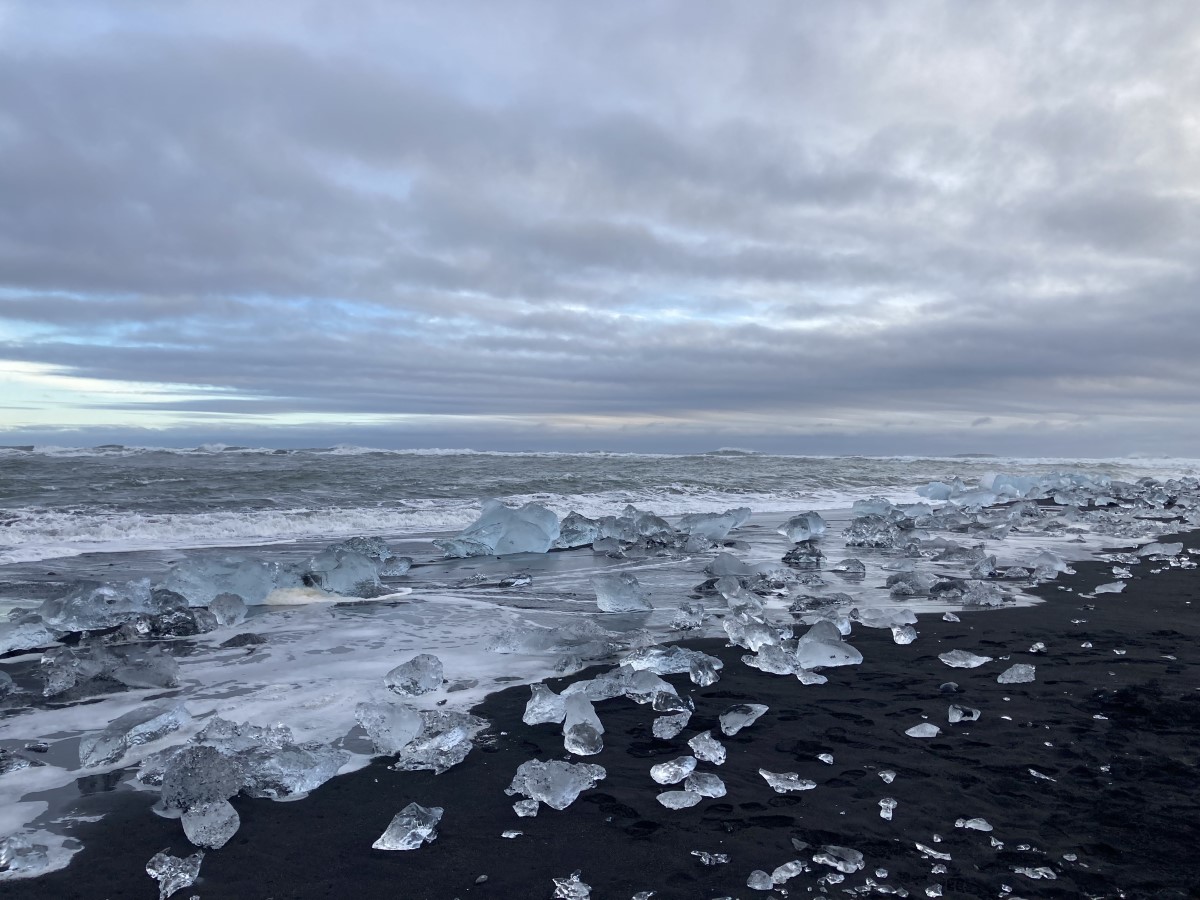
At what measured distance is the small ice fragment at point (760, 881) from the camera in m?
2.05

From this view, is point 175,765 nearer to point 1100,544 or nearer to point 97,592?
point 97,592

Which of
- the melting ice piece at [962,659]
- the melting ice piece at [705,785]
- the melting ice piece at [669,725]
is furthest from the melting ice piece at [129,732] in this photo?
the melting ice piece at [962,659]

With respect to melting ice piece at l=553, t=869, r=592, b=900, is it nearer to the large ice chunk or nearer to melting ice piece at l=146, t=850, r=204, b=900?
melting ice piece at l=146, t=850, r=204, b=900

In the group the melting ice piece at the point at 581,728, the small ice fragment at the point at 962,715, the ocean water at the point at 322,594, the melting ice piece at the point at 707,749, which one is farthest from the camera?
the ocean water at the point at 322,594

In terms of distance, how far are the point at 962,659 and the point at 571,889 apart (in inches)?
118

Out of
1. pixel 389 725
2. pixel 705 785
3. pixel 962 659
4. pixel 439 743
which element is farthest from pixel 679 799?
pixel 962 659

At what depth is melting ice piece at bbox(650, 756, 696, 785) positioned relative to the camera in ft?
8.96

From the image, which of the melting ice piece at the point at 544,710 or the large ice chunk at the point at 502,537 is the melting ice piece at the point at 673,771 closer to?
the melting ice piece at the point at 544,710

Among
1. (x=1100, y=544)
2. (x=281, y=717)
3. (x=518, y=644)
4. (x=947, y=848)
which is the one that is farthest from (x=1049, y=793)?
(x=1100, y=544)

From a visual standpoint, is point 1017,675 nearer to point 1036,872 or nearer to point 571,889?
point 1036,872

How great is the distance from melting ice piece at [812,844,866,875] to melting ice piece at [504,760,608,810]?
0.87m

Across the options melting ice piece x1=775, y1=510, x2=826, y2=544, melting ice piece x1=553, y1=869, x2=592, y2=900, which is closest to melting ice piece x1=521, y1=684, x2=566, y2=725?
melting ice piece x1=553, y1=869, x2=592, y2=900

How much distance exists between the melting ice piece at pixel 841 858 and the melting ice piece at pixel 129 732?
2.79m

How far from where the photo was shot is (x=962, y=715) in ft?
10.8
